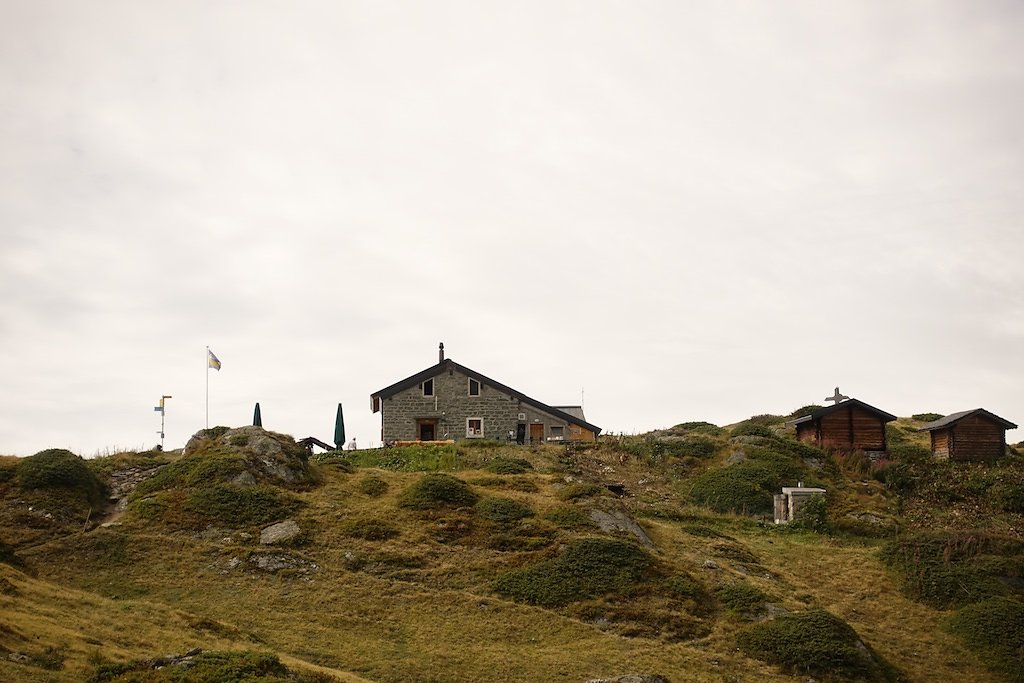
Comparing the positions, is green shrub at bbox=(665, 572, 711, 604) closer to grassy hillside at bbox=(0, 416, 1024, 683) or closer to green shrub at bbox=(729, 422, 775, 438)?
grassy hillside at bbox=(0, 416, 1024, 683)

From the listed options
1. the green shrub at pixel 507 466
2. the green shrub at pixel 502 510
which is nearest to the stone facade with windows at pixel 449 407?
the green shrub at pixel 507 466

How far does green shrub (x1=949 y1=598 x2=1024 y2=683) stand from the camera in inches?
1264

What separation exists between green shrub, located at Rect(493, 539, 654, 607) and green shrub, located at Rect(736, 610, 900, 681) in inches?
204

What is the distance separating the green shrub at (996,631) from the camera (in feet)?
105

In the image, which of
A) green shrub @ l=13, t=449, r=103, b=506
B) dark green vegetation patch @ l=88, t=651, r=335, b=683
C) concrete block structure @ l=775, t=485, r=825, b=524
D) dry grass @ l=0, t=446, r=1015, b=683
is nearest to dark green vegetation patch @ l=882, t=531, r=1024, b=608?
dry grass @ l=0, t=446, r=1015, b=683

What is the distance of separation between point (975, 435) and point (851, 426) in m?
7.77

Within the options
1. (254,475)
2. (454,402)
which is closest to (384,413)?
(454,402)

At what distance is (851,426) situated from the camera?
61344mm

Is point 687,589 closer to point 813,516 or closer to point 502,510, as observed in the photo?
point 502,510

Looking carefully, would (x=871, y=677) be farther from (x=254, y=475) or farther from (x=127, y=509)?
(x=127, y=509)

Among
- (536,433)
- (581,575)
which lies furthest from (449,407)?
(581,575)

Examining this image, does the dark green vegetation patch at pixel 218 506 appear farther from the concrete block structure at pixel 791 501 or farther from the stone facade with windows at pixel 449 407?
the concrete block structure at pixel 791 501

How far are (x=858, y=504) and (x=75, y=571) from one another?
3808 centimetres

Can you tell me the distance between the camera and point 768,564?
4075cm
